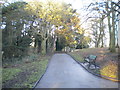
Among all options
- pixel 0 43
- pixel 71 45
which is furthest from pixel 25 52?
pixel 71 45

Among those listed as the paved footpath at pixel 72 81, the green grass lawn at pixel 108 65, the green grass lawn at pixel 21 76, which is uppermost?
the green grass lawn at pixel 108 65

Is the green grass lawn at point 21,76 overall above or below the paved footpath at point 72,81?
above

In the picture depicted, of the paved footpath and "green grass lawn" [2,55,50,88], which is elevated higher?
"green grass lawn" [2,55,50,88]

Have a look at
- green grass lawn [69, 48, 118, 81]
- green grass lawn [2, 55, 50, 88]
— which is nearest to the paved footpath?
green grass lawn [2, 55, 50, 88]

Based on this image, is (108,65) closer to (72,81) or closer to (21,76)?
(72,81)

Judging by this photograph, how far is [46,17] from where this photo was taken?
16.9 meters

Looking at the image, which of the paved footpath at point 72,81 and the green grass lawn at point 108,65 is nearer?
the paved footpath at point 72,81

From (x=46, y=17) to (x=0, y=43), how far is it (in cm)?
743

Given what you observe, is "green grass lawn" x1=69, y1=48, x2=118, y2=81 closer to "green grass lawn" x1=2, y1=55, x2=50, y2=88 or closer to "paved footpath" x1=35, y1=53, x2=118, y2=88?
"paved footpath" x1=35, y1=53, x2=118, y2=88

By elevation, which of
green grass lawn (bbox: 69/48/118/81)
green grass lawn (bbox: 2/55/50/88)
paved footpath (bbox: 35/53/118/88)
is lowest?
paved footpath (bbox: 35/53/118/88)

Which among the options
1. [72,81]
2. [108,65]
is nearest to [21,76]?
[72,81]

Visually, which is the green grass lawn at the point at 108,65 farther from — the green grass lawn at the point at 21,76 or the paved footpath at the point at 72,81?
the green grass lawn at the point at 21,76

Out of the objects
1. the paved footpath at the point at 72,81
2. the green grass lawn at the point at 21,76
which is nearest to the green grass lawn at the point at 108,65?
the paved footpath at the point at 72,81

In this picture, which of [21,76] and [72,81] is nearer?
[72,81]
